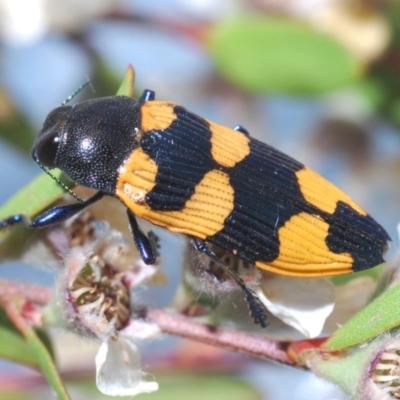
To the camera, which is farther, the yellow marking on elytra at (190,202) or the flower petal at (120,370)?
the yellow marking on elytra at (190,202)

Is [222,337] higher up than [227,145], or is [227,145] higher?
[227,145]

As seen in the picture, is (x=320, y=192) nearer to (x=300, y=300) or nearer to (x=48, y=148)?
(x=300, y=300)

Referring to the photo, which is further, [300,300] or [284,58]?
[284,58]

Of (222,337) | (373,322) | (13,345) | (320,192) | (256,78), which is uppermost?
(256,78)

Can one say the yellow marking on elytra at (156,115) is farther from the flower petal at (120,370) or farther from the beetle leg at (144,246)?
the flower petal at (120,370)

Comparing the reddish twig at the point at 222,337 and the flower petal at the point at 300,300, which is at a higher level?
the flower petal at the point at 300,300

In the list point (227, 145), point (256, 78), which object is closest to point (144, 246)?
point (227, 145)

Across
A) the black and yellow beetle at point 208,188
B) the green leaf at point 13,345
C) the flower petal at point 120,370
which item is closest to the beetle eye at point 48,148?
the black and yellow beetle at point 208,188

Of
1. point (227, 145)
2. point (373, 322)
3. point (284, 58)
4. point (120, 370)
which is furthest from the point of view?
point (284, 58)
